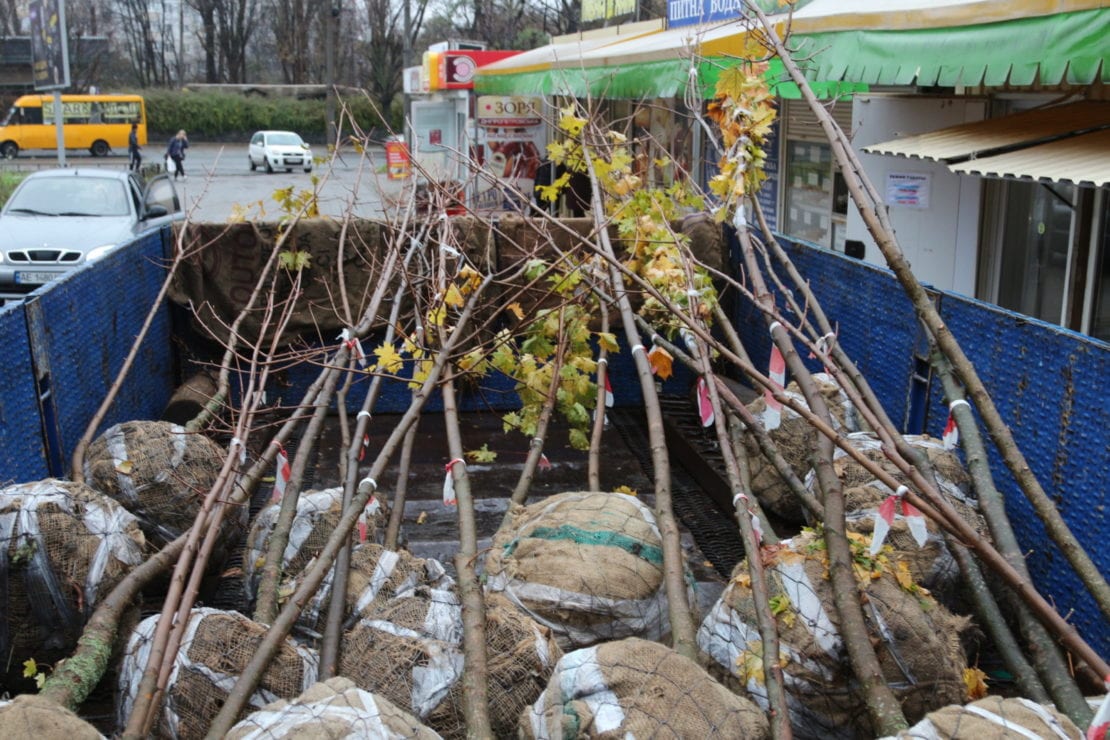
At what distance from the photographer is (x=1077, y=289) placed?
26.6 ft

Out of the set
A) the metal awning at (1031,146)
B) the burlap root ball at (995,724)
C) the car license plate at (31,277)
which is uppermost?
the metal awning at (1031,146)

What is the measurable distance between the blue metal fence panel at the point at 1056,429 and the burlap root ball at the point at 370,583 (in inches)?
101

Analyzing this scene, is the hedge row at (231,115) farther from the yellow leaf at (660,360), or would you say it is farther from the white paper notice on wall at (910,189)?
the yellow leaf at (660,360)

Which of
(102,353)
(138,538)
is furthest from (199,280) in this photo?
(138,538)

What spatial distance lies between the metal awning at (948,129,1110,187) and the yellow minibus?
43849 mm

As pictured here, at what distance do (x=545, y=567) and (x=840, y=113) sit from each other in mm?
8375

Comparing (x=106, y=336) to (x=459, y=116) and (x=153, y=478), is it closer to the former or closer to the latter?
(x=153, y=478)

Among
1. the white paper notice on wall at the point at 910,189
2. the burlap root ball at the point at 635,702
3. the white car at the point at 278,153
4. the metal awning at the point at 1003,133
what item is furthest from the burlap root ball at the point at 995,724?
the white car at the point at 278,153

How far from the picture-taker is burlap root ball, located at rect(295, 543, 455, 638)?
14.4 ft

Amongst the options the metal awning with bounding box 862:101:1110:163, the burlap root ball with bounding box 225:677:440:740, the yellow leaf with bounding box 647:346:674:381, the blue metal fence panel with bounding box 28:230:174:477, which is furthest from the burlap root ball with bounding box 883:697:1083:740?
the metal awning with bounding box 862:101:1110:163

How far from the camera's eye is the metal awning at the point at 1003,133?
24.3ft

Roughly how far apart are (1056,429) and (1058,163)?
232 centimetres

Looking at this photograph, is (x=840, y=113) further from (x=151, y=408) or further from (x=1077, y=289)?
(x=151, y=408)

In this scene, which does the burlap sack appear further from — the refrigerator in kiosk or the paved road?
the paved road
